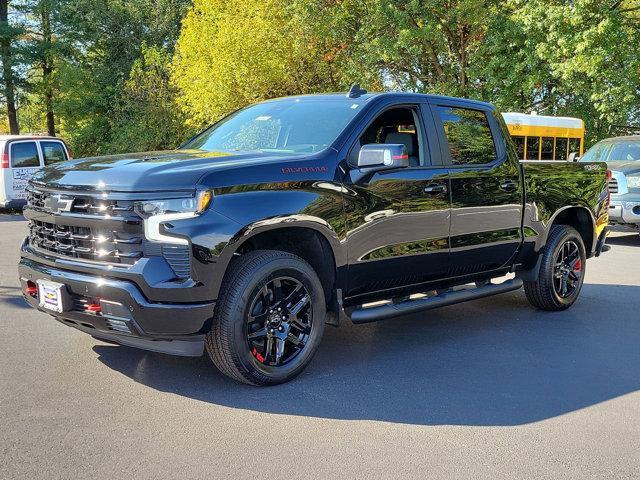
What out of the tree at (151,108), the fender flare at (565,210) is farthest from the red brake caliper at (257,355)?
the tree at (151,108)

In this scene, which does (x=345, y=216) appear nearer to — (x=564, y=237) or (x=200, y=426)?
(x=200, y=426)

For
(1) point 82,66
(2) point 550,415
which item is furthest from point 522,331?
(1) point 82,66

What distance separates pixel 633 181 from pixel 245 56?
16.4 meters

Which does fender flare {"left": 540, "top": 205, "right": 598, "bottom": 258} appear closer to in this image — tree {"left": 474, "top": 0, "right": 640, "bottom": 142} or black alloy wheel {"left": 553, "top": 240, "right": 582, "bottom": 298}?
black alloy wheel {"left": 553, "top": 240, "right": 582, "bottom": 298}

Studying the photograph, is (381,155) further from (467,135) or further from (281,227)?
(467,135)

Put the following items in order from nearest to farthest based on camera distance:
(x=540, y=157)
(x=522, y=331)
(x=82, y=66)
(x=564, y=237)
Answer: (x=522, y=331)
(x=564, y=237)
(x=540, y=157)
(x=82, y=66)

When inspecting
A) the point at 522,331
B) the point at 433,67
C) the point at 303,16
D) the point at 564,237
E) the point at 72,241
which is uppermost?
the point at 303,16

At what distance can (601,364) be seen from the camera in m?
5.03

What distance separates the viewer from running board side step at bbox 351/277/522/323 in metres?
4.79

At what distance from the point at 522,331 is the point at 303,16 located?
786 inches

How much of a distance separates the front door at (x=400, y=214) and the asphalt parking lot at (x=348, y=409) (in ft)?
2.12

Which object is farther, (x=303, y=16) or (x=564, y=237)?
(x=303, y=16)

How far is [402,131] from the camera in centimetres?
541

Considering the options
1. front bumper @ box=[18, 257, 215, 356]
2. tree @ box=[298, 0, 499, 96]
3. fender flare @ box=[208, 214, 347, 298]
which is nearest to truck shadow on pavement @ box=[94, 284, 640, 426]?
front bumper @ box=[18, 257, 215, 356]
